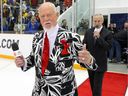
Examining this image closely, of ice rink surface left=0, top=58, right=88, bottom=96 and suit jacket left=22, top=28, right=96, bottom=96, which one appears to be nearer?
suit jacket left=22, top=28, right=96, bottom=96

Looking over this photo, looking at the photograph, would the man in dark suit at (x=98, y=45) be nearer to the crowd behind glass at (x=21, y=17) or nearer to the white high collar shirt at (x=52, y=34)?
the white high collar shirt at (x=52, y=34)

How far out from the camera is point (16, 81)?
5.98m

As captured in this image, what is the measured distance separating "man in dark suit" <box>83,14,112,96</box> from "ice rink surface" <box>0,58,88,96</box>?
1724 mm

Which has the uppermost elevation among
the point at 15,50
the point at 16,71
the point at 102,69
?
the point at 15,50

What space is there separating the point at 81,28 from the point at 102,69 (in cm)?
462

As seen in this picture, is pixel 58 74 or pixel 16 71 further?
pixel 16 71

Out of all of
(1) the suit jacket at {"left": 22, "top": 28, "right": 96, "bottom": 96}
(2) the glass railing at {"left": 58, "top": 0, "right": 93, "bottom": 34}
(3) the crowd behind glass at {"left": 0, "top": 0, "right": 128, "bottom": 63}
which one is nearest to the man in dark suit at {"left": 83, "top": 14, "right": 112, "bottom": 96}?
(1) the suit jacket at {"left": 22, "top": 28, "right": 96, "bottom": 96}

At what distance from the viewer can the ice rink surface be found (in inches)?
201

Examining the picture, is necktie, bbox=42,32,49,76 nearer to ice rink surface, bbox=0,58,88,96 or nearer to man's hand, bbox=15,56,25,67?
man's hand, bbox=15,56,25,67

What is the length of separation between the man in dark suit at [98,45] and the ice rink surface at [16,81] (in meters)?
1.72

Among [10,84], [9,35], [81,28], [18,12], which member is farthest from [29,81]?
[18,12]

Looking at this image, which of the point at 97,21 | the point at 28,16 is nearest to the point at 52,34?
the point at 97,21

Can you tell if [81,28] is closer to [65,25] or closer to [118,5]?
[65,25]

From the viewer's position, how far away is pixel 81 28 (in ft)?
26.4
